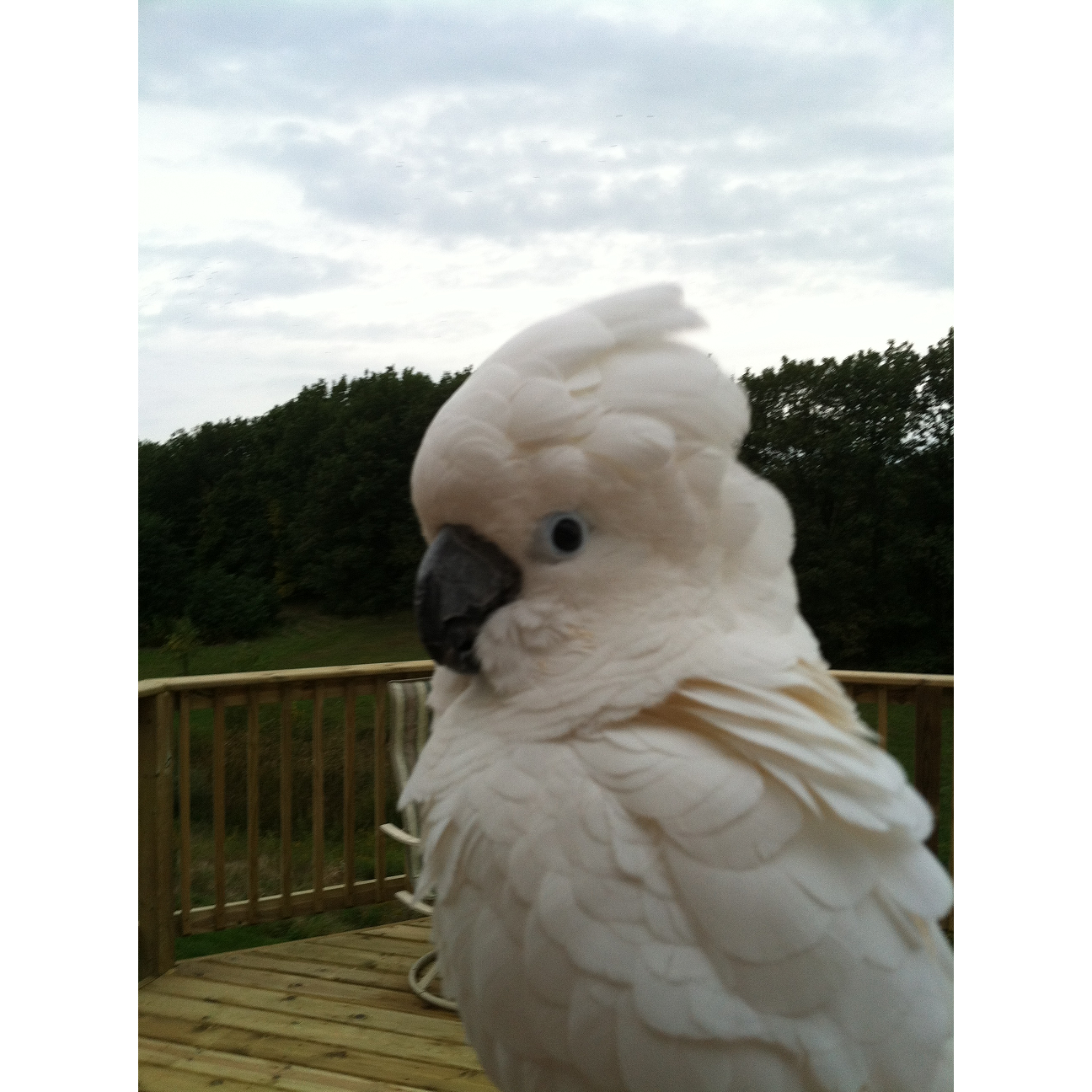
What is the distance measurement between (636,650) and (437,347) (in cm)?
55

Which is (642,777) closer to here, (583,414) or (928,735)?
(583,414)

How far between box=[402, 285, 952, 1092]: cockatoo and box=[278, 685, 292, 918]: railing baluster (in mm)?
525

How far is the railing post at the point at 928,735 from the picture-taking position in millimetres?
1187

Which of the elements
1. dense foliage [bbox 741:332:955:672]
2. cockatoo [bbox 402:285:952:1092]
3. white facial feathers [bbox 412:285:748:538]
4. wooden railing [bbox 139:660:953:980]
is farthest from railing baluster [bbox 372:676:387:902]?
dense foliage [bbox 741:332:955:672]

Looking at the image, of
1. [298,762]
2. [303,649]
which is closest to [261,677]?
[303,649]

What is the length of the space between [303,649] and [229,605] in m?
0.13

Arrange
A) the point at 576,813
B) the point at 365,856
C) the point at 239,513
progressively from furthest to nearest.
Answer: the point at 365,856 → the point at 239,513 → the point at 576,813

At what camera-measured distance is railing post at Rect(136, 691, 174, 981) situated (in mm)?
1411

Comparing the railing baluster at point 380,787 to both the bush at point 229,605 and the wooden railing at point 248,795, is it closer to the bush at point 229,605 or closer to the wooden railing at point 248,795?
the wooden railing at point 248,795

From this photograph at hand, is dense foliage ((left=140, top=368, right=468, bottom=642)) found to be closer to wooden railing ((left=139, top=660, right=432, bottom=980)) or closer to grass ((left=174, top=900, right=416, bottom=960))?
wooden railing ((left=139, top=660, right=432, bottom=980))

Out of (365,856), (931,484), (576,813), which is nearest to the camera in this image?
(576,813)
